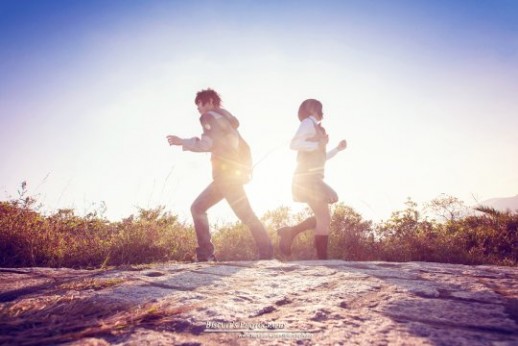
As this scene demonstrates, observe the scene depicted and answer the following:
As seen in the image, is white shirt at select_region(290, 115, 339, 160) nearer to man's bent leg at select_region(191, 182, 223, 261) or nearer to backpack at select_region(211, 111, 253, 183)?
backpack at select_region(211, 111, 253, 183)

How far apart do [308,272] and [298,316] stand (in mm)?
1265

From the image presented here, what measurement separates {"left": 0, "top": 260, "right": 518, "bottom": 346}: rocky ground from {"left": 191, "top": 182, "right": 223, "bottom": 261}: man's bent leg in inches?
70.8

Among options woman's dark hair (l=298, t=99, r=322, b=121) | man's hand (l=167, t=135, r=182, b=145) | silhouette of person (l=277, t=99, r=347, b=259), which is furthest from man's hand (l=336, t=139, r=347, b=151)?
man's hand (l=167, t=135, r=182, b=145)

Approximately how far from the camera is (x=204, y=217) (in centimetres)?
450

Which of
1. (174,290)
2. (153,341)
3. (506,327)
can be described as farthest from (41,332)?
(506,327)

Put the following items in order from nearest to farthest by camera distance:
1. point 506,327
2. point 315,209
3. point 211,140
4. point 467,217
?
point 506,327 → point 211,140 → point 315,209 → point 467,217

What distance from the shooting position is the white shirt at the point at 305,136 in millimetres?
4594

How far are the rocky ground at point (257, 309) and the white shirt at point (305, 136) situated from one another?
7.52 ft

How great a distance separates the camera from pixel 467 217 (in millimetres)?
7445

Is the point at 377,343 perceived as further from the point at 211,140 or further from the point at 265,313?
the point at 211,140

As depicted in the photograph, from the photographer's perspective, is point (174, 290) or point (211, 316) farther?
point (174, 290)

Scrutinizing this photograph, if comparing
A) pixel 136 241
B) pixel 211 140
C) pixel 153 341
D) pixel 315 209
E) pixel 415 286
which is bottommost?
pixel 153 341

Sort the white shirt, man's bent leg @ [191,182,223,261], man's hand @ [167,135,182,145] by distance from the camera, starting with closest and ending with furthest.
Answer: man's hand @ [167,135,182,145] → man's bent leg @ [191,182,223,261] → the white shirt

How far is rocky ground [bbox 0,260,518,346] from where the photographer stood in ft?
4.22
